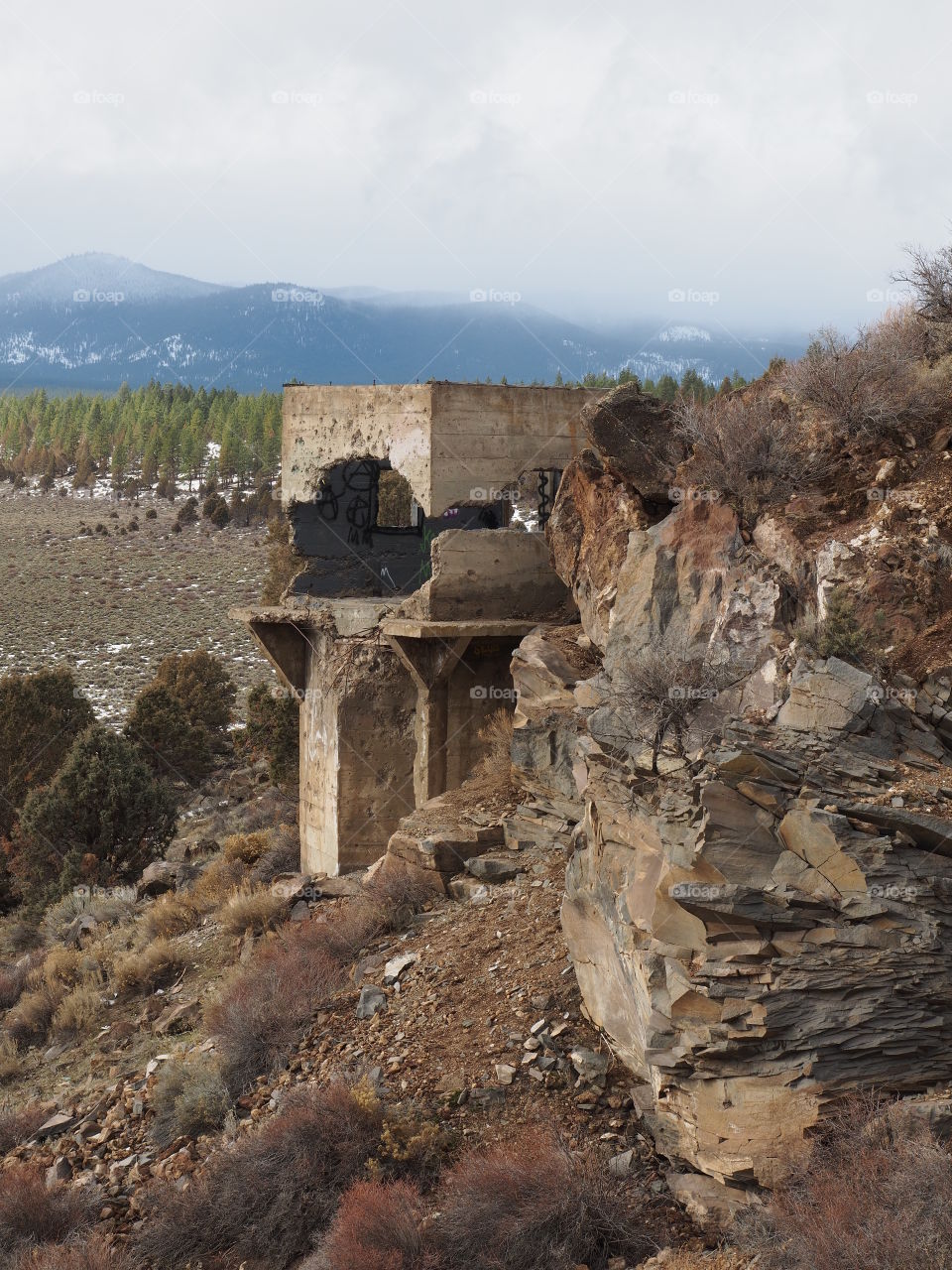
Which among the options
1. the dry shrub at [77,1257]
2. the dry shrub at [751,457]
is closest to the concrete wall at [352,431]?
the dry shrub at [751,457]

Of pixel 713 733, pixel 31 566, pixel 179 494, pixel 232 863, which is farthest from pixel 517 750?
pixel 179 494

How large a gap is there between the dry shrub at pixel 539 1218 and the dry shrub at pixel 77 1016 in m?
7.09

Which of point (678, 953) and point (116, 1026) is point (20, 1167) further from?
point (678, 953)

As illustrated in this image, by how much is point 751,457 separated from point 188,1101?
281 inches

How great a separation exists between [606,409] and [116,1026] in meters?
8.17

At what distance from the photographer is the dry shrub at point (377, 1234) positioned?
288 inches

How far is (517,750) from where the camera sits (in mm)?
13133

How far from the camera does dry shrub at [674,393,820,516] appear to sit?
10.7 meters

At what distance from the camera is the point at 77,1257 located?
26.5ft

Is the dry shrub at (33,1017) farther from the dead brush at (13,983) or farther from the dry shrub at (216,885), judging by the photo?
the dry shrub at (216,885)

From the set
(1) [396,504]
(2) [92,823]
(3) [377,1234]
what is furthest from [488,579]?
(1) [396,504]

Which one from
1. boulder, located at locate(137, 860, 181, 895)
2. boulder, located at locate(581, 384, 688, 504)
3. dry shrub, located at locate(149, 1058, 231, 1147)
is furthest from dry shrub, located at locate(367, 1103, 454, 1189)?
boulder, located at locate(137, 860, 181, 895)

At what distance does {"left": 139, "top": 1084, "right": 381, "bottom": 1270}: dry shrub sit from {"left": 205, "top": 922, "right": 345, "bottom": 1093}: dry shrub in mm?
1525

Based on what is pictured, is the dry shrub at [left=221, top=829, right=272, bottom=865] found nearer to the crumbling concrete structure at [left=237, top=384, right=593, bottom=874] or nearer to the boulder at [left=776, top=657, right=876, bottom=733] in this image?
the crumbling concrete structure at [left=237, top=384, right=593, bottom=874]
